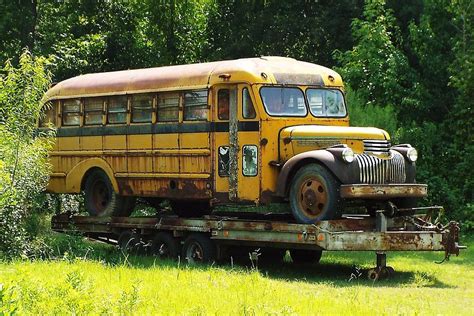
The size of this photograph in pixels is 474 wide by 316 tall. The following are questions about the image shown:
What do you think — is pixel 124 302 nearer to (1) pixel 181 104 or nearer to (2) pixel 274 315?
(2) pixel 274 315

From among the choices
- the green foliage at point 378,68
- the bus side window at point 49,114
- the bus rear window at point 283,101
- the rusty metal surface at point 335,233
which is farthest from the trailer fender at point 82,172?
the green foliage at point 378,68

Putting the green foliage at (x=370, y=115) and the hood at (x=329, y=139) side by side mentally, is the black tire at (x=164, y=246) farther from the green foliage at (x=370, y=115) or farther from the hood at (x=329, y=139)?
the green foliage at (x=370, y=115)

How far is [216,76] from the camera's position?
50.7 feet

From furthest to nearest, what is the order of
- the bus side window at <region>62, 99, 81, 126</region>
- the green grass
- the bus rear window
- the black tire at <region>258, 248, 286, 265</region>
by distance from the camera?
the bus side window at <region>62, 99, 81, 126</region> → the black tire at <region>258, 248, 286, 265</region> → the bus rear window → the green grass

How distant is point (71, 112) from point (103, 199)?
5.66 feet

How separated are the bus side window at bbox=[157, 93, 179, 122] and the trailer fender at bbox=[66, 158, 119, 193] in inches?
66.8

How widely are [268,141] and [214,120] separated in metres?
1.03

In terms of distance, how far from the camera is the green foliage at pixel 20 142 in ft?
50.8

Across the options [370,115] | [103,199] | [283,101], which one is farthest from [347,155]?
[370,115]

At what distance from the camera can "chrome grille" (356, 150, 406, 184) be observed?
14.2m

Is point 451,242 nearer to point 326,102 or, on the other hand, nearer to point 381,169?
point 381,169

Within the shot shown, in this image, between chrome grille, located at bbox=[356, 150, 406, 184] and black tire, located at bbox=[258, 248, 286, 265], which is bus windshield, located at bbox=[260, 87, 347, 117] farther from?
black tire, located at bbox=[258, 248, 286, 265]

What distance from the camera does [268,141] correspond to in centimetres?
1498

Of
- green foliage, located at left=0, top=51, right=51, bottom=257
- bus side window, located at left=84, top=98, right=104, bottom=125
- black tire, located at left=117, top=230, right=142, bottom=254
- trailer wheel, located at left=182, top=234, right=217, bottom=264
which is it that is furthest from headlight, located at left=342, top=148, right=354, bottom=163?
bus side window, located at left=84, top=98, right=104, bottom=125
